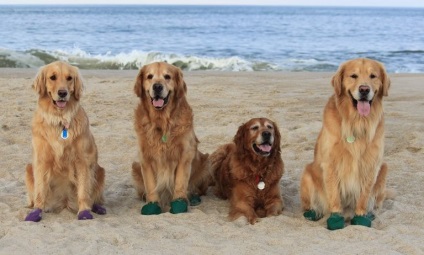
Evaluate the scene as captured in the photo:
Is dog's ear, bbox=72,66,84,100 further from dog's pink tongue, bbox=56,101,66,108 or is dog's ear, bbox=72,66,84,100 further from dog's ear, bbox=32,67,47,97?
dog's ear, bbox=32,67,47,97

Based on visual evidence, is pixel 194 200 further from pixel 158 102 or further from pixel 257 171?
pixel 158 102

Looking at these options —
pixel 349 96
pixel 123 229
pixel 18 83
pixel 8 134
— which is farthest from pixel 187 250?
pixel 18 83

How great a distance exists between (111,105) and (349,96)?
5815mm

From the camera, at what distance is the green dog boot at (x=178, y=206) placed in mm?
5035

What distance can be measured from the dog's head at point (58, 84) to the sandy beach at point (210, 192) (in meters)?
1.02

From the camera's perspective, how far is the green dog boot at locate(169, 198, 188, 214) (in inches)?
198

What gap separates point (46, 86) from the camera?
462 cm

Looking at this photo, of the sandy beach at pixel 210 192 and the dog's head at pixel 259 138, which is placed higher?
the dog's head at pixel 259 138

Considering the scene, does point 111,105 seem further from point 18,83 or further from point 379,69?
point 379,69

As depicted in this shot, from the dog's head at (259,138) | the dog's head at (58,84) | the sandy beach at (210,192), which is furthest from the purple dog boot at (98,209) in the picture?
the dog's head at (259,138)

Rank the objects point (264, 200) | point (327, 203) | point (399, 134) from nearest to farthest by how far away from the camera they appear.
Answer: point (327, 203) < point (264, 200) < point (399, 134)

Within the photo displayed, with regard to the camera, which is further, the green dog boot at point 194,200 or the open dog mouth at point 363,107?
the green dog boot at point 194,200

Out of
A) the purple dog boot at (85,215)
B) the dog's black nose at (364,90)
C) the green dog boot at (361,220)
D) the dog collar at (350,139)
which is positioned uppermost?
the dog's black nose at (364,90)

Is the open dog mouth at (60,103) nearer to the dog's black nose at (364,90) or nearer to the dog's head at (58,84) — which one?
the dog's head at (58,84)
